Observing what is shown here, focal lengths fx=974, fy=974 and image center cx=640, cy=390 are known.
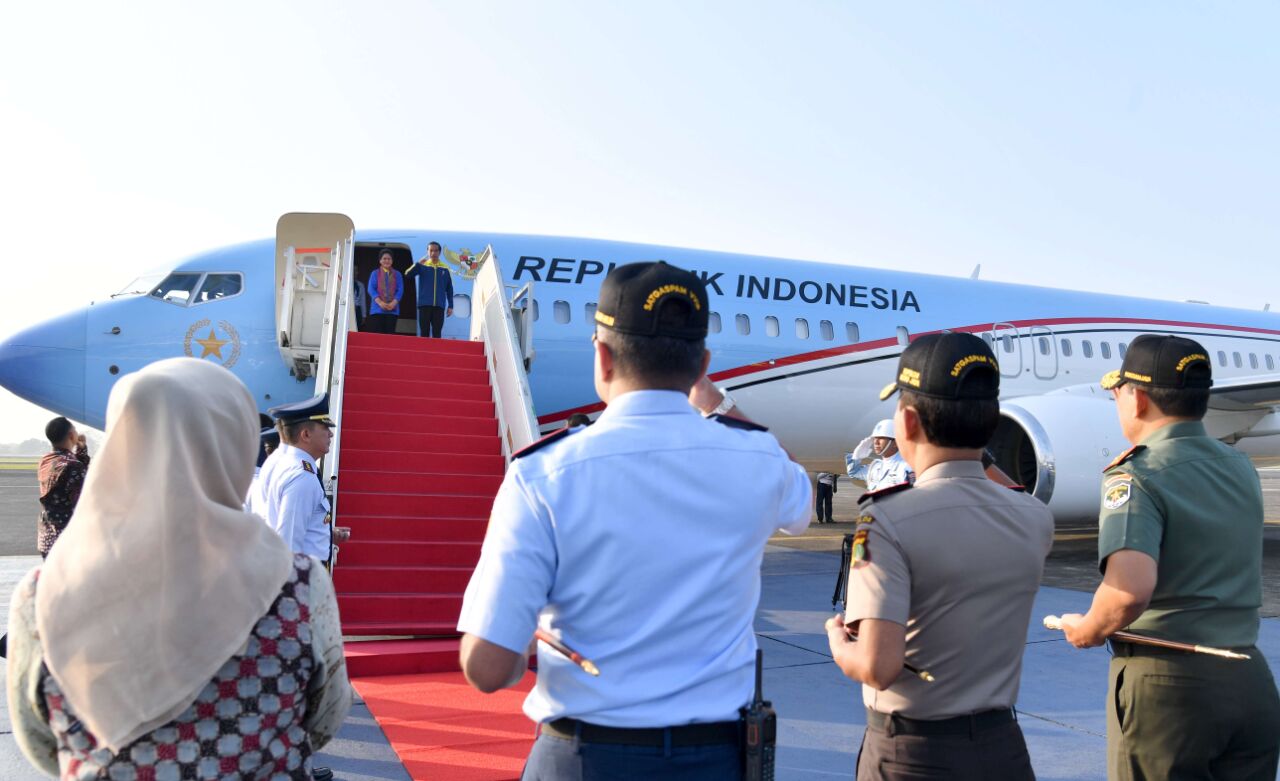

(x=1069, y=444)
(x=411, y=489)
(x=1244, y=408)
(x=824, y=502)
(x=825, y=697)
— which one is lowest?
(x=824, y=502)

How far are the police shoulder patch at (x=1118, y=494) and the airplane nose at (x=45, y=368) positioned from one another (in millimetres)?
8005

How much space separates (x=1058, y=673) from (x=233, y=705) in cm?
506

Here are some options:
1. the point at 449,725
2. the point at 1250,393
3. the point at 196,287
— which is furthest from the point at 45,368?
the point at 1250,393

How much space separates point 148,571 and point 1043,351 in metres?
12.0

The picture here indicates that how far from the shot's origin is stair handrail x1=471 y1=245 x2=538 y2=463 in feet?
22.2

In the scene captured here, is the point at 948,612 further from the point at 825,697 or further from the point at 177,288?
the point at 177,288

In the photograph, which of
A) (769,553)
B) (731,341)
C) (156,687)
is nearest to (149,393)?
(156,687)

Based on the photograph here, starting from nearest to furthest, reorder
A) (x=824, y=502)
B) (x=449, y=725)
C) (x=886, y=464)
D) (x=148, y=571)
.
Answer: (x=148, y=571) < (x=449, y=725) < (x=886, y=464) < (x=824, y=502)

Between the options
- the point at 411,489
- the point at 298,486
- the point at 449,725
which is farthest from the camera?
the point at 411,489

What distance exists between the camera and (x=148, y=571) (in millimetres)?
1330

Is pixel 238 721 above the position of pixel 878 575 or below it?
below

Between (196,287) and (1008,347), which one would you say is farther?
(1008,347)

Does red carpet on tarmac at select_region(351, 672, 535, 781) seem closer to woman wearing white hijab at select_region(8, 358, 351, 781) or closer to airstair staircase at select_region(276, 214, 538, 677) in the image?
airstair staircase at select_region(276, 214, 538, 677)

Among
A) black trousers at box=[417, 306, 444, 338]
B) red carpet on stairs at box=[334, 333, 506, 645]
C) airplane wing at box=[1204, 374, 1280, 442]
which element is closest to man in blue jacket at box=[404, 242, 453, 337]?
black trousers at box=[417, 306, 444, 338]
